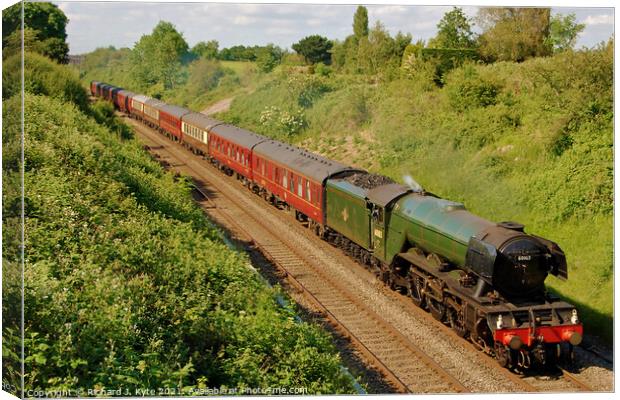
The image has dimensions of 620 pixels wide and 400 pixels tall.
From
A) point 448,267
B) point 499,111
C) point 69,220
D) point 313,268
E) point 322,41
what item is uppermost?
point 322,41

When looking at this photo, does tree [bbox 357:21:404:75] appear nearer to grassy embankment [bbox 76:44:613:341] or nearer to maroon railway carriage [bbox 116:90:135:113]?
grassy embankment [bbox 76:44:613:341]

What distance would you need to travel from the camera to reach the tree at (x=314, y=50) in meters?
40.8

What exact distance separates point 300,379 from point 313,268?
1082 cm

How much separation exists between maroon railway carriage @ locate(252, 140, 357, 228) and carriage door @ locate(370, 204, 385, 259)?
16.0 ft

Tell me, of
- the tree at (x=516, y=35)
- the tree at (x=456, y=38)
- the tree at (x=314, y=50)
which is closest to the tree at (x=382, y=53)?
the tree at (x=314, y=50)

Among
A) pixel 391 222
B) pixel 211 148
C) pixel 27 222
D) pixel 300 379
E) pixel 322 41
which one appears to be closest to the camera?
pixel 300 379

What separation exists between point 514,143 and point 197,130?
2597 cm

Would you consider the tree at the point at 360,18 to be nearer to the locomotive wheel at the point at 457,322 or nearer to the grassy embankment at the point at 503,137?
the grassy embankment at the point at 503,137

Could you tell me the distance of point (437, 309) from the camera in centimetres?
1872

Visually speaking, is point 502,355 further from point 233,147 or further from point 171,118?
point 171,118

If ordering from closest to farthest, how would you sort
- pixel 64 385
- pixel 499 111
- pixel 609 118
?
1. pixel 64 385
2. pixel 609 118
3. pixel 499 111

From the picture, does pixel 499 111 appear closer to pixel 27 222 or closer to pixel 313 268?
pixel 313 268

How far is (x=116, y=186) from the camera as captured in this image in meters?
20.8

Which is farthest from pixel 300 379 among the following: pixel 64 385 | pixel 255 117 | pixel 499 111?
pixel 255 117
